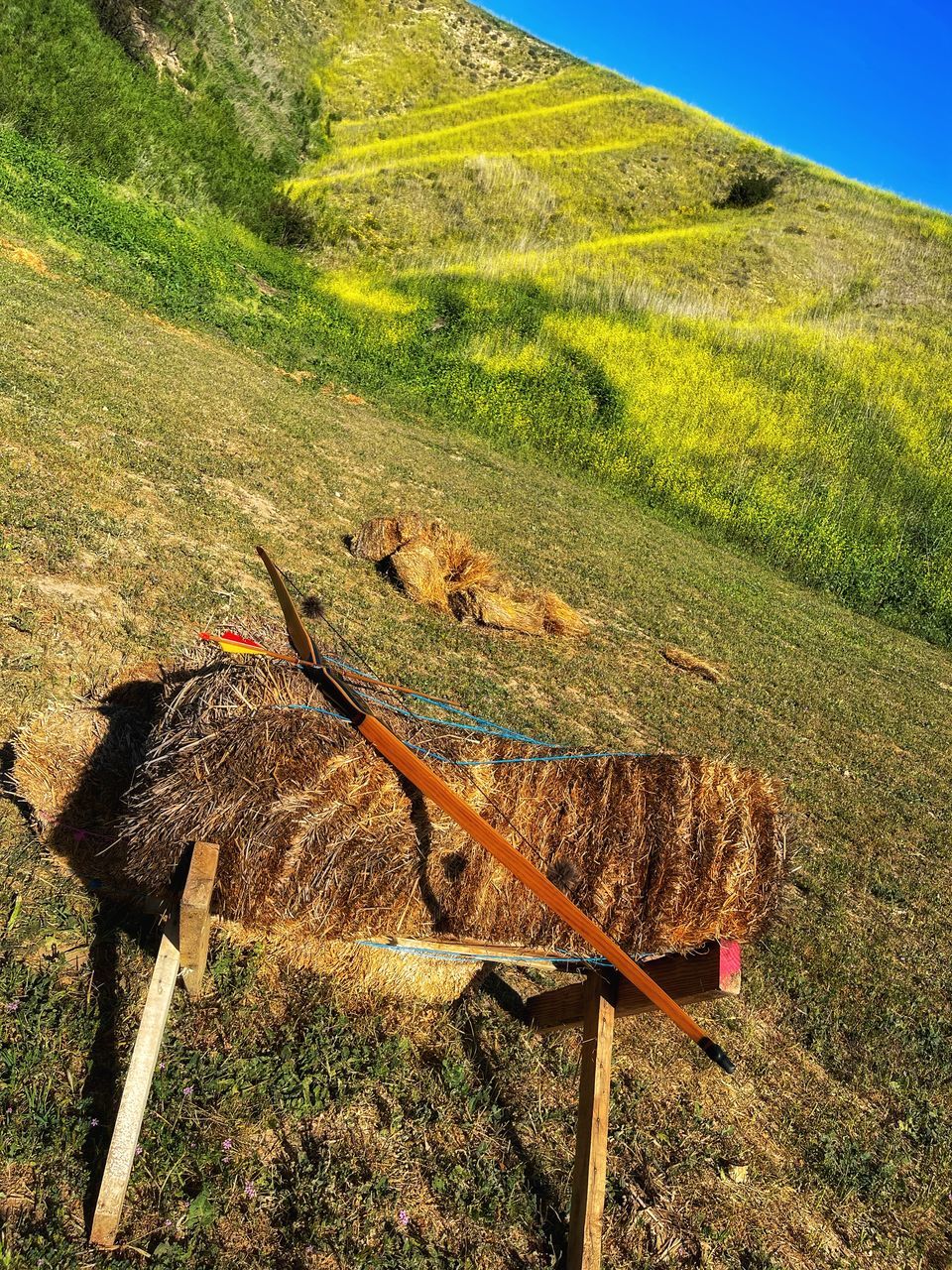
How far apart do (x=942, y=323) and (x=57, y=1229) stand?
32413 millimetres

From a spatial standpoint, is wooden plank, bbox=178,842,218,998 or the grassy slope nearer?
wooden plank, bbox=178,842,218,998

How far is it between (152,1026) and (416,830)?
1211 millimetres

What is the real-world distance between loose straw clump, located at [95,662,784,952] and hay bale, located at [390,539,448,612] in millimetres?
5704

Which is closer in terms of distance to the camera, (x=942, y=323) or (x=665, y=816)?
(x=665, y=816)

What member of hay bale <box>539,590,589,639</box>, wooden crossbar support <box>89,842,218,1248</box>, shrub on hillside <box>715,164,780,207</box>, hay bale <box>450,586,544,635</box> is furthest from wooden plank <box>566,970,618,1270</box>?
shrub on hillside <box>715,164,780,207</box>

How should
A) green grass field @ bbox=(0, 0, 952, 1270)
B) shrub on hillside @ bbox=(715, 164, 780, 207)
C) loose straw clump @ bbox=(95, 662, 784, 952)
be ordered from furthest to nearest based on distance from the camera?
shrub on hillside @ bbox=(715, 164, 780, 207) < green grass field @ bbox=(0, 0, 952, 1270) < loose straw clump @ bbox=(95, 662, 784, 952)

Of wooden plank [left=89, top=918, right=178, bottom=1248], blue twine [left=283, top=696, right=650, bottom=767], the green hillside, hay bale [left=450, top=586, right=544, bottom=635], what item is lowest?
wooden plank [left=89, top=918, right=178, bottom=1248]

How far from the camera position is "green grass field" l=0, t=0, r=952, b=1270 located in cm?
336

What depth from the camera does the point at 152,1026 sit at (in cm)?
286

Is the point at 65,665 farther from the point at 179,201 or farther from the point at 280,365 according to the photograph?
the point at 179,201

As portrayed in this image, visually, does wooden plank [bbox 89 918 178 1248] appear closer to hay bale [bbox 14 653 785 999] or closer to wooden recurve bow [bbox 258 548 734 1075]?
hay bale [bbox 14 653 785 999]

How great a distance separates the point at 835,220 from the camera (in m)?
31.7

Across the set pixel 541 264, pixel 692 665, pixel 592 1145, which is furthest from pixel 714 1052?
pixel 541 264

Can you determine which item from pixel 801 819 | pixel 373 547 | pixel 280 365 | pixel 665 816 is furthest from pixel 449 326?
pixel 665 816
